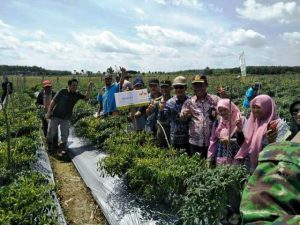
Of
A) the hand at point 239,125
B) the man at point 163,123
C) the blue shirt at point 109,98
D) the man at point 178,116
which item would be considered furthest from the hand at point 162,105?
the blue shirt at point 109,98

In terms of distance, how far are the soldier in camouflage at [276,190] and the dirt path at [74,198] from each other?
437 centimetres

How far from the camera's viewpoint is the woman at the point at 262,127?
12.1ft

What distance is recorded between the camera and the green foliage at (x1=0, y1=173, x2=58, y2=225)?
11.3ft

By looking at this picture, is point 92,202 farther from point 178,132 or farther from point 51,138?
point 51,138

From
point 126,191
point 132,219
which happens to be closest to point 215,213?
point 132,219

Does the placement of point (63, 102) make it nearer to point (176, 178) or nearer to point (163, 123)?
point (163, 123)

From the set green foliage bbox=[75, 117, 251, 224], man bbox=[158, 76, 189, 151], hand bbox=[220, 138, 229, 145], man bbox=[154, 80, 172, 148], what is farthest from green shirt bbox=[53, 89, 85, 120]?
hand bbox=[220, 138, 229, 145]

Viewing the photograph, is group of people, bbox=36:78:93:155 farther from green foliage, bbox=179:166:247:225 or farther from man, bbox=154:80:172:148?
green foliage, bbox=179:166:247:225

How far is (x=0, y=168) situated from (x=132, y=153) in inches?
71.1

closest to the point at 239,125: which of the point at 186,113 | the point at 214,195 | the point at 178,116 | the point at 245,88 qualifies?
the point at 186,113

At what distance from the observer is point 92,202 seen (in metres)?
5.91

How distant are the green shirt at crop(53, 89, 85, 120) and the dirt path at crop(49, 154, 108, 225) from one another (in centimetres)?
124

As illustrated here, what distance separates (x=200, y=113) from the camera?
4.89m

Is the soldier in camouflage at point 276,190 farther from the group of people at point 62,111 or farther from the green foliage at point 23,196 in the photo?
the group of people at point 62,111
